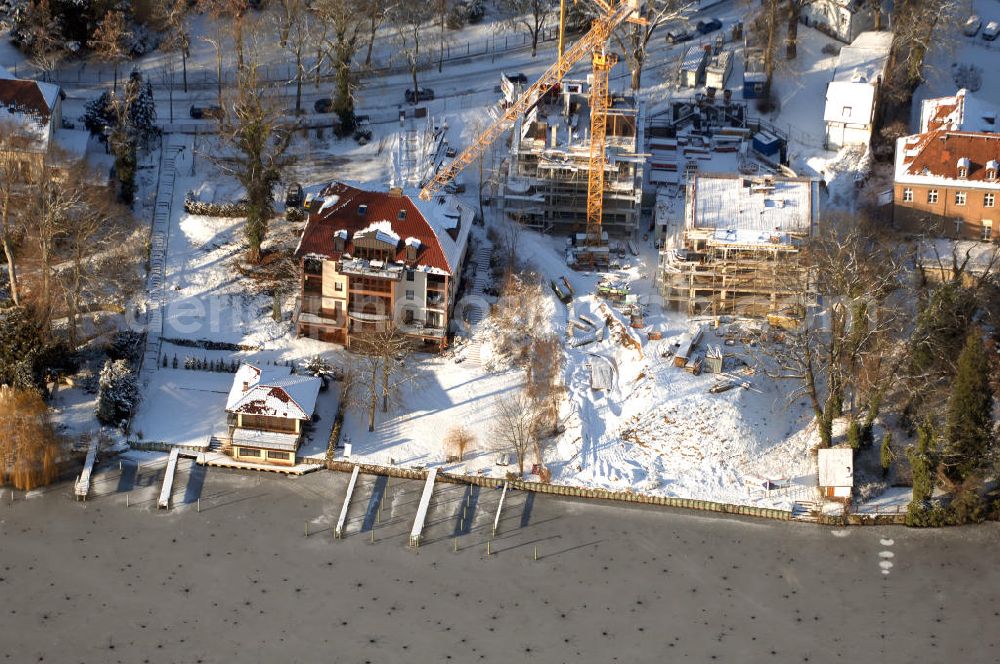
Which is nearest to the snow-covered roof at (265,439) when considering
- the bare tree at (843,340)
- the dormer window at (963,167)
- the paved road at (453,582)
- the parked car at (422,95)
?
the paved road at (453,582)

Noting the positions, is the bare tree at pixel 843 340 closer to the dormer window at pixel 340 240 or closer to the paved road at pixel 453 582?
the paved road at pixel 453 582

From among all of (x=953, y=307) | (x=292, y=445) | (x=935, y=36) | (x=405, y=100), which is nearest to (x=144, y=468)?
(x=292, y=445)

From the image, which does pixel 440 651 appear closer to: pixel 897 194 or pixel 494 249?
pixel 494 249

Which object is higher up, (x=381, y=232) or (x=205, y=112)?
(x=205, y=112)

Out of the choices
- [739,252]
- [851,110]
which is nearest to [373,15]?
[851,110]

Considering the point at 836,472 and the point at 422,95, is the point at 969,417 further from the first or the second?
the point at 422,95
